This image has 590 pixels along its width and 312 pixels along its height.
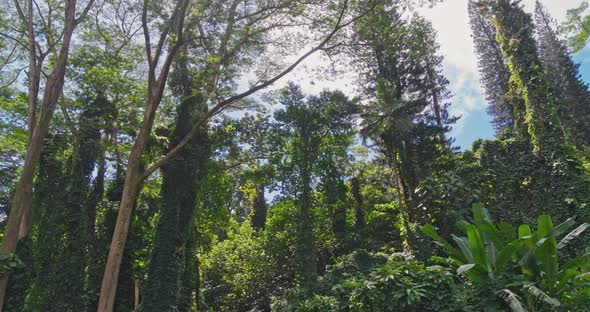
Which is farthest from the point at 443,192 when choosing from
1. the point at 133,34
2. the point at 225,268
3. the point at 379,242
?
the point at 133,34

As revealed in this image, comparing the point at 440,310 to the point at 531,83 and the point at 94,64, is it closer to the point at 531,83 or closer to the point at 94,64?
the point at 531,83

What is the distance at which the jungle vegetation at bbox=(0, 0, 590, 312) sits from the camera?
6.98 m

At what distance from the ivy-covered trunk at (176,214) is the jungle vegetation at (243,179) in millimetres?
59

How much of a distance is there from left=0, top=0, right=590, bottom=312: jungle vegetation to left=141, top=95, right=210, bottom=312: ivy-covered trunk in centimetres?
6

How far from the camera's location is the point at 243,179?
52.7ft

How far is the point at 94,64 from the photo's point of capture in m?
12.1

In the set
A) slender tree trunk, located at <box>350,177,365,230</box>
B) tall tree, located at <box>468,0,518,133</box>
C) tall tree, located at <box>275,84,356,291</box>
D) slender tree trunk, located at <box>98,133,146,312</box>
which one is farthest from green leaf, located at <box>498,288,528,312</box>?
tall tree, located at <box>468,0,518,133</box>

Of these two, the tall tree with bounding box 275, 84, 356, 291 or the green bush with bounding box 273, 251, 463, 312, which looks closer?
the green bush with bounding box 273, 251, 463, 312

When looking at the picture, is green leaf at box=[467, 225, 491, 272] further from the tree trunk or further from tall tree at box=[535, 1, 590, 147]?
tall tree at box=[535, 1, 590, 147]

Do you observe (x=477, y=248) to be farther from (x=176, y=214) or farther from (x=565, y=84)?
(x=565, y=84)

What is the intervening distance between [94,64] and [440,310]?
11741mm

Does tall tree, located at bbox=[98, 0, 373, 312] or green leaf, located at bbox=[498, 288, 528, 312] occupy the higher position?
tall tree, located at bbox=[98, 0, 373, 312]

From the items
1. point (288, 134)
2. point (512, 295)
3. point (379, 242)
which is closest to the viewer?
point (512, 295)

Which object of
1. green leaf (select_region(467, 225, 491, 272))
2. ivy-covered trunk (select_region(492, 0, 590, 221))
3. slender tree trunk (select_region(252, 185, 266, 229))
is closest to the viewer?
green leaf (select_region(467, 225, 491, 272))
